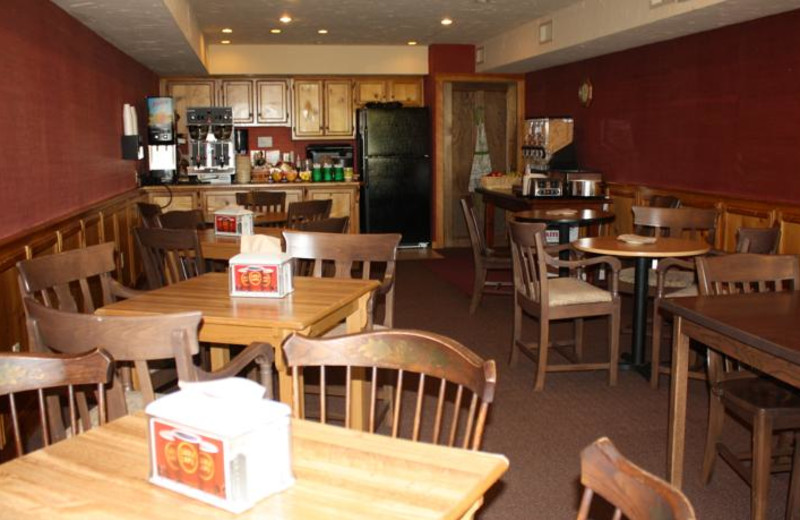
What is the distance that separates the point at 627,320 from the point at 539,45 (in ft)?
10.0

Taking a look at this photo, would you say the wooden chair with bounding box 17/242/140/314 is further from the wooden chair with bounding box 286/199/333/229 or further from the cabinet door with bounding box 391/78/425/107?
the cabinet door with bounding box 391/78/425/107

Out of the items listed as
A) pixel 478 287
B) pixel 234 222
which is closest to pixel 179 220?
pixel 234 222

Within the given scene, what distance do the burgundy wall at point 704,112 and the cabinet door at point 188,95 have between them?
4454 millimetres

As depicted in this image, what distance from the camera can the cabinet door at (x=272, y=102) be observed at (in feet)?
33.0

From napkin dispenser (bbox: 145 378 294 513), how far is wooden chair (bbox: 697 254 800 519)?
6.36 ft

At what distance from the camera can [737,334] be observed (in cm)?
253

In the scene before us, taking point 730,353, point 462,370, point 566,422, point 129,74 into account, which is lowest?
point 566,422

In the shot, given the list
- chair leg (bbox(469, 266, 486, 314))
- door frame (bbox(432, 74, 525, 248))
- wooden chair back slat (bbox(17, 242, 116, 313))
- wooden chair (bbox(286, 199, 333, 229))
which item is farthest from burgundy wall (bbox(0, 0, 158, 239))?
door frame (bbox(432, 74, 525, 248))

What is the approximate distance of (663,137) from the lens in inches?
270

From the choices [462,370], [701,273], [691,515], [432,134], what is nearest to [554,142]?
[432,134]

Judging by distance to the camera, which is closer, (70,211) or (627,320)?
(70,211)

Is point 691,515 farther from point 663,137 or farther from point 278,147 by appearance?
point 278,147

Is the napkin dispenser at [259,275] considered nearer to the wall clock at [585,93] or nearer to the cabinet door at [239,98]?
the wall clock at [585,93]

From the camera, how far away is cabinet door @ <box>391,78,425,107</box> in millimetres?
10125
